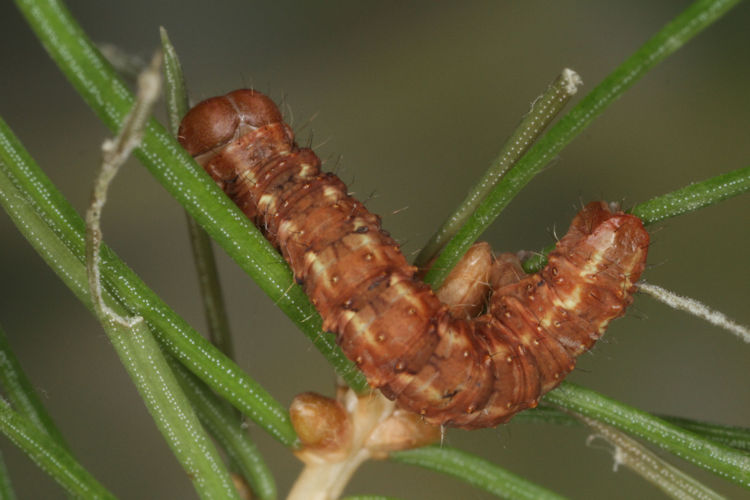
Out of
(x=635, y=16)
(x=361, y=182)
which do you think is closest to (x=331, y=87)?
(x=361, y=182)

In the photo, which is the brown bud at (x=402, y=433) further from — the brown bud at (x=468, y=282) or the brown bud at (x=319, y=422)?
the brown bud at (x=468, y=282)

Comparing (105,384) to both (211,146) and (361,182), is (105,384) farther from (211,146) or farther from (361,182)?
(211,146)

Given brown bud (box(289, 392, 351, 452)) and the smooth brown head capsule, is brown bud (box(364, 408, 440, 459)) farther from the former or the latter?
the smooth brown head capsule

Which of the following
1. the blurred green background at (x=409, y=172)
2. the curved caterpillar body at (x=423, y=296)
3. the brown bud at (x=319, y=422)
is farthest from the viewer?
the blurred green background at (x=409, y=172)

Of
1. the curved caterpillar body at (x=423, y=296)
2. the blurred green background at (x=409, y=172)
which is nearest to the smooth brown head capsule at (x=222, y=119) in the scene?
the curved caterpillar body at (x=423, y=296)

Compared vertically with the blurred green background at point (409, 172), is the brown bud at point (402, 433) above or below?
below

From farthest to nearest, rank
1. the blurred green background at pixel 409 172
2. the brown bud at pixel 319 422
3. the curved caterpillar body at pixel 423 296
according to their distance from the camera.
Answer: the blurred green background at pixel 409 172
the brown bud at pixel 319 422
the curved caterpillar body at pixel 423 296
